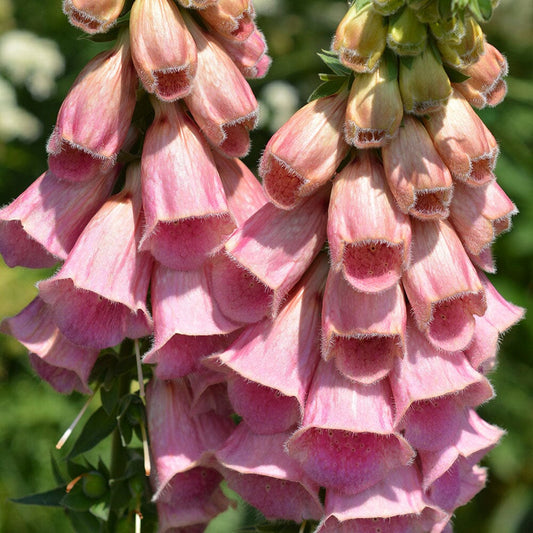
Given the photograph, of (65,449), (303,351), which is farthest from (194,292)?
(65,449)

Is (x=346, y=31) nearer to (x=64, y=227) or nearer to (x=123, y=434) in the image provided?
(x=64, y=227)

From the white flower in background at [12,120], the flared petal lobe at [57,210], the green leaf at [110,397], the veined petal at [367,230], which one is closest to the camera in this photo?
the veined petal at [367,230]

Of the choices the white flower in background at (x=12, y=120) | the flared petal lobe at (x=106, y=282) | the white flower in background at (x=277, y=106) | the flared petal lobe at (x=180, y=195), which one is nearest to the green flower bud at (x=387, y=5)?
the flared petal lobe at (x=180, y=195)

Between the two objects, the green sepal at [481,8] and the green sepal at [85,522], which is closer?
the green sepal at [481,8]

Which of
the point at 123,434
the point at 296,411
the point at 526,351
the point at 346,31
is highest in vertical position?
the point at 346,31

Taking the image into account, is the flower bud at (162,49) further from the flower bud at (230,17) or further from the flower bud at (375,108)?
the flower bud at (375,108)

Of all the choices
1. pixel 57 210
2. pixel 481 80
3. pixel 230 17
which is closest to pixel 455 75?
pixel 481 80

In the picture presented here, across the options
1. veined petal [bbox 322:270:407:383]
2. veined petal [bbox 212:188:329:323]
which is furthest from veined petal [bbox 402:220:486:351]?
veined petal [bbox 212:188:329:323]
